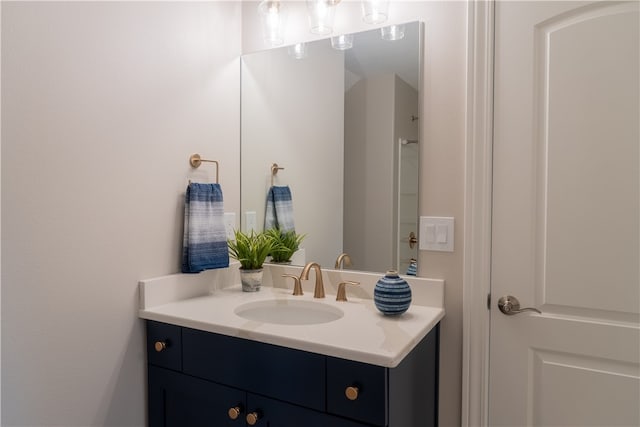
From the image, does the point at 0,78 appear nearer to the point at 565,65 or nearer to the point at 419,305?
the point at 419,305

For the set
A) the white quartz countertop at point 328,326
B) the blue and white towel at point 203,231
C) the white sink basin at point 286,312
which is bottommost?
the white sink basin at point 286,312

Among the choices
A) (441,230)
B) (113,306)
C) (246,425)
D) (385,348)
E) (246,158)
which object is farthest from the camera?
(246,158)

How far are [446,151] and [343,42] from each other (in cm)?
63

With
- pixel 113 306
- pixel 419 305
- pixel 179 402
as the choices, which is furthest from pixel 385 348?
pixel 113 306

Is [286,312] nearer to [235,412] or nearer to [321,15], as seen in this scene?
[235,412]

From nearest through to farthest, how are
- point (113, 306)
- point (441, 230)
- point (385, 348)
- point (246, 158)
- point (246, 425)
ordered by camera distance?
point (385, 348) < point (246, 425) < point (113, 306) < point (441, 230) < point (246, 158)

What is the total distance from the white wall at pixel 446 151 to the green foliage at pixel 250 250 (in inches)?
25.2

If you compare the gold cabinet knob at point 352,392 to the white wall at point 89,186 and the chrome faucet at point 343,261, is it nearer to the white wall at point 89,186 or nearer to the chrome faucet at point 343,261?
the chrome faucet at point 343,261

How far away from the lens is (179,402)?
1427 mm

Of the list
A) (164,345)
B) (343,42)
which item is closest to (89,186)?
(164,345)

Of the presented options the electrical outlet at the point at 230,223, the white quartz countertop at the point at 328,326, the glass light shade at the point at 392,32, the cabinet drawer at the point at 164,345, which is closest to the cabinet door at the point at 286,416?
the white quartz countertop at the point at 328,326

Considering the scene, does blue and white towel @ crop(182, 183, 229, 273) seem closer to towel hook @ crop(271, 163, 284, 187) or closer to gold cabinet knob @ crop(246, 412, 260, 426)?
towel hook @ crop(271, 163, 284, 187)

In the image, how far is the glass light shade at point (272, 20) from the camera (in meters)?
1.79

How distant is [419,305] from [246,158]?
100cm
